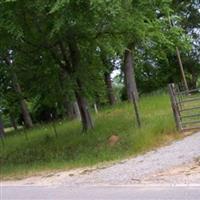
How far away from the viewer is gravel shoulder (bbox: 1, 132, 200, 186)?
39.2 ft

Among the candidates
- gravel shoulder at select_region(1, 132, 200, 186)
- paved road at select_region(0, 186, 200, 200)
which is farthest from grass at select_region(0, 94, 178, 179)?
paved road at select_region(0, 186, 200, 200)

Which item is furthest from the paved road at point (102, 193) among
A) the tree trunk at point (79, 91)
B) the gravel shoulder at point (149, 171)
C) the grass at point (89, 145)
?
the tree trunk at point (79, 91)

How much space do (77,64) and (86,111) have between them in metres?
1.97

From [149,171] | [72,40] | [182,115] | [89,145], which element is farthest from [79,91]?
[149,171]

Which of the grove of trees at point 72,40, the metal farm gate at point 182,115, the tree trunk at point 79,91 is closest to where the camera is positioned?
the grove of trees at point 72,40

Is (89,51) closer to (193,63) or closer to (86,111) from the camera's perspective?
(86,111)

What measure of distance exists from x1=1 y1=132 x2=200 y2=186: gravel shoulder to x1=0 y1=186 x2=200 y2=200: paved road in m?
0.60

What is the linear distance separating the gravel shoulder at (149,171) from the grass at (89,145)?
4.24ft

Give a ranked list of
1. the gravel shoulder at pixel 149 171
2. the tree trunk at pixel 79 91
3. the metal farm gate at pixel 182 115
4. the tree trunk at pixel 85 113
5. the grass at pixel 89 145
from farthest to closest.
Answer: the tree trunk at pixel 85 113 → the tree trunk at pixel 79 91 → the metal farm gate at pixel 182 115 → the grass at pixel 89 145 → the gravel shoulder at pixel 149 171

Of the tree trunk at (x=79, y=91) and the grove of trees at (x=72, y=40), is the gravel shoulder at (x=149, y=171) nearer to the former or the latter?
the grove of trees at (x=72, y=40)

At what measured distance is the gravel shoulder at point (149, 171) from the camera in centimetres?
1196

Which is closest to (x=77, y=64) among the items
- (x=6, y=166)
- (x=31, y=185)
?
(x=6, y=166)

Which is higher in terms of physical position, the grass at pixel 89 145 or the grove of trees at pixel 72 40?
the grove of trees at pixel 72 40

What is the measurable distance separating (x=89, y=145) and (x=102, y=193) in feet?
28.5
